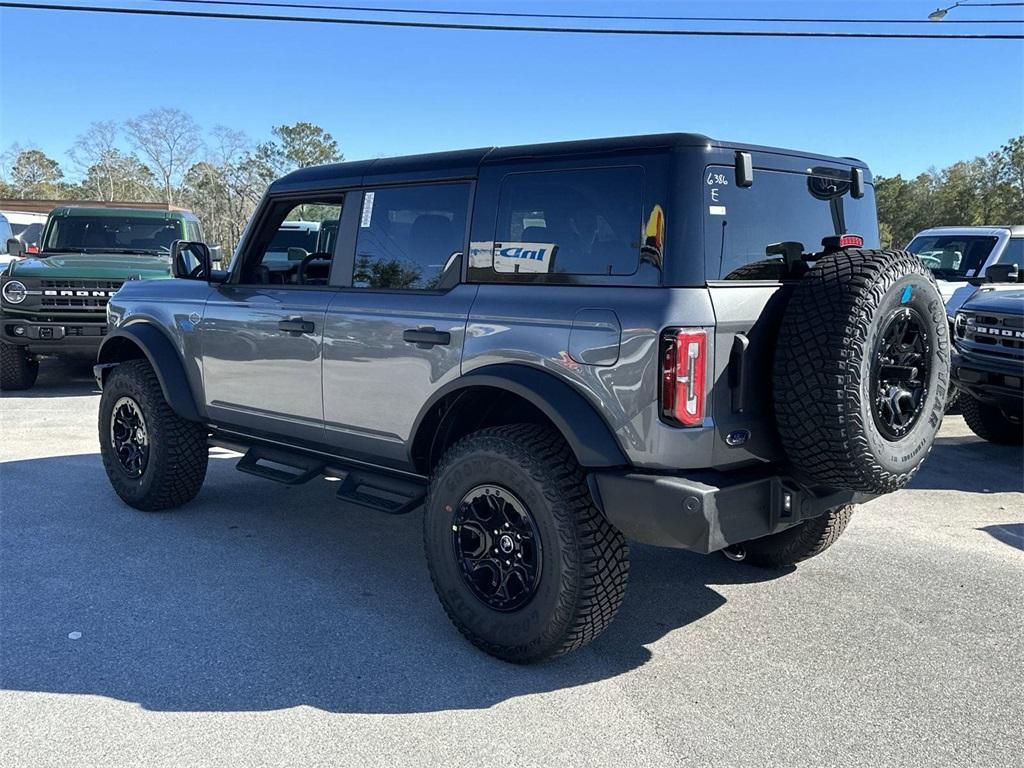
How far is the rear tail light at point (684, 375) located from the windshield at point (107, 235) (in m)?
9.36

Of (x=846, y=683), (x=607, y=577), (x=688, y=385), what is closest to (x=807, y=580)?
(x=846, y=683)

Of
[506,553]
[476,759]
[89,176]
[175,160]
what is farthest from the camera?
[89,176]

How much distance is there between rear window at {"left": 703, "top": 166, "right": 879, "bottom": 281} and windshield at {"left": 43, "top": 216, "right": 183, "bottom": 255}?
905cm

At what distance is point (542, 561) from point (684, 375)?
0.92m

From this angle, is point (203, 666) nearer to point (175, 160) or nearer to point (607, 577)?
point (607, 577)

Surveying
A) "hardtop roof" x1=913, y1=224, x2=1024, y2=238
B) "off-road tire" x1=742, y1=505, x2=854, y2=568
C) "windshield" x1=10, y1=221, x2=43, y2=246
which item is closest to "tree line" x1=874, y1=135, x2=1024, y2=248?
"hardtop roof" x1=913, y1=224, x2=1024, y2=238

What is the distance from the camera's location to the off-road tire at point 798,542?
439cm

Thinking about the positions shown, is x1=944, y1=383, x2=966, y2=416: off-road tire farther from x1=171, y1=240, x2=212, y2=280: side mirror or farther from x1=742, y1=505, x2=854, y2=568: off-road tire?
x1=171, y1=240, x2=212, y2=280: side mirror

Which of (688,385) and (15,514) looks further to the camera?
(15,514)

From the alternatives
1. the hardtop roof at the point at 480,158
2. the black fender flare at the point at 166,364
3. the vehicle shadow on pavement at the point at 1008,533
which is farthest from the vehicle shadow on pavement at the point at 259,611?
the hardtop roof at the point at 480,158

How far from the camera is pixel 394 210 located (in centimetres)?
431

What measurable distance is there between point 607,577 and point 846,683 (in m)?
1.00

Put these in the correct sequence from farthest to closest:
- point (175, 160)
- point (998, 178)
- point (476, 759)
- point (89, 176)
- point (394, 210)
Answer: point (89, 176) < point (175, 160) < point (998, 178) < point (394, 210) < point (476, 759)

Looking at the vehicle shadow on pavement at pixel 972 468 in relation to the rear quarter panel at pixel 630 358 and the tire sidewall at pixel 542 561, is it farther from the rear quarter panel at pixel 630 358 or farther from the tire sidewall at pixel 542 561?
the tire sidewall at pixel 542 561
